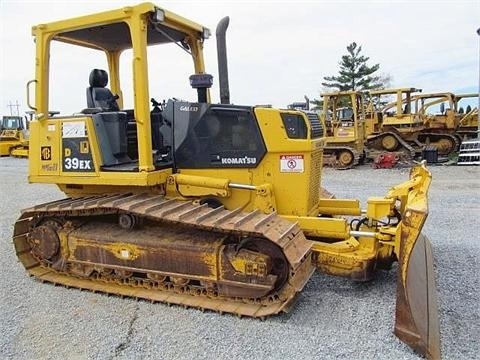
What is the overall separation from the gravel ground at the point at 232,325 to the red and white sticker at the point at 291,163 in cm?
113

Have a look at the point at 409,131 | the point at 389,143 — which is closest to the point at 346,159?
the point at 389,143

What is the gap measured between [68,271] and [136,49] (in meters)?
2.36

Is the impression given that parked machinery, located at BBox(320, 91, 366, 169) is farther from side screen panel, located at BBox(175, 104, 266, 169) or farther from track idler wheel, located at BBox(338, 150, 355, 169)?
side screen panel, located at BBox(175, 104, 266, 169)

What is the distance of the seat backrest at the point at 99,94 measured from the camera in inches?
207

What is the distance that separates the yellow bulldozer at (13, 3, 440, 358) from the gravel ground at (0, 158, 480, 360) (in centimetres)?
18

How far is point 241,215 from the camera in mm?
4203

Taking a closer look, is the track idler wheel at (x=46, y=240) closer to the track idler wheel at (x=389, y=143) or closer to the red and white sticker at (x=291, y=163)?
the red and white sticker at (x=291, y=163)

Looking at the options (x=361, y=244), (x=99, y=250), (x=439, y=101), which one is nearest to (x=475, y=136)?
(x=439, y=101)

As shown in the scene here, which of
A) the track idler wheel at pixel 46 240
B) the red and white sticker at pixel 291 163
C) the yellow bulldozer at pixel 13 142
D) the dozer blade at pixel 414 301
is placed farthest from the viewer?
the yellow bulldozer at pixel 13 142

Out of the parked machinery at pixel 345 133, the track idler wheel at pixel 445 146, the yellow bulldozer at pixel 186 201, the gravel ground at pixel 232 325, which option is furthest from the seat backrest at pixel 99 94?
the track idler wheel at pixel 445 146

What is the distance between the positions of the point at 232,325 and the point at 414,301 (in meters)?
1.41

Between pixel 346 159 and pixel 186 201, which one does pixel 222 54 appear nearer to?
pixel 186 201

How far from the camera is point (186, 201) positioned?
15.6 feet

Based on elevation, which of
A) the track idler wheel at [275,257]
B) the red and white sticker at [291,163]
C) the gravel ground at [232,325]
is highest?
the red and white sticker at [291,163]
